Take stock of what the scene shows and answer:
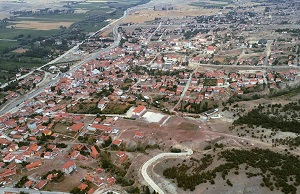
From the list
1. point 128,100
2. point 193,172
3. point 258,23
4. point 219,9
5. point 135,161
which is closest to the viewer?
point 193,172

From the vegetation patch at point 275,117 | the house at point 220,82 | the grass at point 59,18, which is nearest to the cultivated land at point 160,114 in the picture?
the vegetation patch at point 275,117

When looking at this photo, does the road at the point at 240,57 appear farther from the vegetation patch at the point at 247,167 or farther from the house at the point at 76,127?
the vegetation patch at the point at 247,167

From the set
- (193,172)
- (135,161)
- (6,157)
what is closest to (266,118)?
(193,172)

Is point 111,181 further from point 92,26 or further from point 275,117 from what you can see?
point 92,26

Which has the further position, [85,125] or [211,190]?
[85,125]

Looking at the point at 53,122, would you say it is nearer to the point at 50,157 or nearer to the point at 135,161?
the point at 50,157

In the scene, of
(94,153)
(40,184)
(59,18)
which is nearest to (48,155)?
(94,153)
